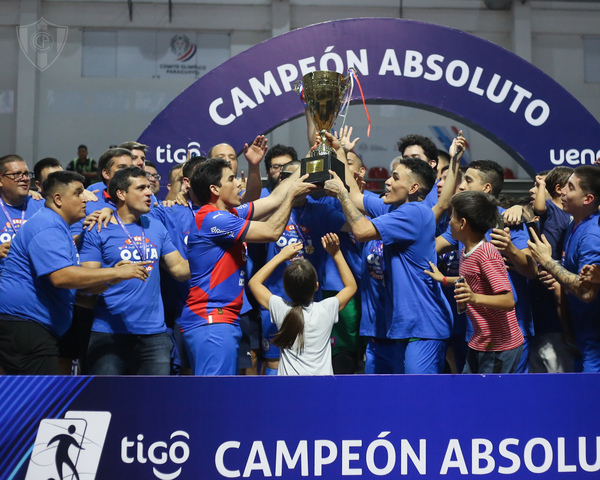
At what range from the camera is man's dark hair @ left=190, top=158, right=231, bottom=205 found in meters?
5.07

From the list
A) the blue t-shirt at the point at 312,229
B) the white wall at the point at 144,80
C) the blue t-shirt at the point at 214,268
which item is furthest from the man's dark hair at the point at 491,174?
the white wall at the point at 144,80

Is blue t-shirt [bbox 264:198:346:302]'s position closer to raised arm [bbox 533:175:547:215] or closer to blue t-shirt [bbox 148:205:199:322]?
blue t-shirt [bbox 148:205:199:322]

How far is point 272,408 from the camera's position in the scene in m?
3.52

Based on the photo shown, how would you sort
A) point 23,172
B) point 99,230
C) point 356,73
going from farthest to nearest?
1. point 356,73
2. point 23,172
3. point 99,230

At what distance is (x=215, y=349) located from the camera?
481 cm

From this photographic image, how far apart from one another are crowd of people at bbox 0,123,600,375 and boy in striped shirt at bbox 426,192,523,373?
0.03 feet

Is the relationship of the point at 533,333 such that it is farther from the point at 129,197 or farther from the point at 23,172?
the point at 23,172

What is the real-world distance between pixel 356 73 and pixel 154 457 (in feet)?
16.2

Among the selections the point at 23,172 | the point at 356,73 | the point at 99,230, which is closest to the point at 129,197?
the point at 99,230

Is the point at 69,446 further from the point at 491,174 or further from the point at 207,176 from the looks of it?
the point at 491,174

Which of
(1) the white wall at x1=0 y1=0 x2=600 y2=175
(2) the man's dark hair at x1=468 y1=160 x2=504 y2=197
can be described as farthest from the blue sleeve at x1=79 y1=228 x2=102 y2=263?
(1) the white wall at x1=0 y1=0 x2=600 y2=175

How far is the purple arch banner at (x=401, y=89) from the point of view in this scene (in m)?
7.34

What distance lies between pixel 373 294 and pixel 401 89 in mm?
2843

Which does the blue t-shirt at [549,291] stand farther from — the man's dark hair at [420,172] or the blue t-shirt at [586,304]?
the man's dark hair at [420,172]
